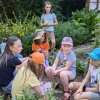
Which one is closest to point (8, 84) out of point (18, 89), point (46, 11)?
point (18, 89)

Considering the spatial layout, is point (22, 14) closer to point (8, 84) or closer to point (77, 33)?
point (77, 33)

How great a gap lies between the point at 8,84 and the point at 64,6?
32.5ft

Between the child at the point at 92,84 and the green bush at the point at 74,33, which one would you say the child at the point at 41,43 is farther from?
the green bush at the point at 74,33

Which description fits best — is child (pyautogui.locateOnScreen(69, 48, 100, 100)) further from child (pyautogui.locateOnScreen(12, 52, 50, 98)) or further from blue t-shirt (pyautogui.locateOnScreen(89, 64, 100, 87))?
child (pyautogui.locateOnScreen(12, 52, 50, 98))

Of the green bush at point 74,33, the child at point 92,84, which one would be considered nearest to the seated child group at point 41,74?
the child at point 92,84

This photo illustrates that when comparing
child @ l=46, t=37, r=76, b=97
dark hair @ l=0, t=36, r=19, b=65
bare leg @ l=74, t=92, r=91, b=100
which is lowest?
bare leg @ l=74, t=92, r=91, b=100

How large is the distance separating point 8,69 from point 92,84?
1.30 metres

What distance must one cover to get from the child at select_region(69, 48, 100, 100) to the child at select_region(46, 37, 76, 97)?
0.31 meters

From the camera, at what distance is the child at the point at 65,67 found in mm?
5922

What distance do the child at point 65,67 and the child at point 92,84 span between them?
1.01ft

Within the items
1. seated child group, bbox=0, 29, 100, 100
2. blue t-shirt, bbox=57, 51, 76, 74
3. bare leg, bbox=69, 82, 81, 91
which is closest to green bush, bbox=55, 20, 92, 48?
seated child group, bbox=0, 29, 100, 100

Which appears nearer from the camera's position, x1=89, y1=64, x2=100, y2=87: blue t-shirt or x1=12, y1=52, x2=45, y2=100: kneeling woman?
x1=12, y1=52, x2=45, y2=100: kneeling woman

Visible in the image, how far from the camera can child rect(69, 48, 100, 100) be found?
5.10 m

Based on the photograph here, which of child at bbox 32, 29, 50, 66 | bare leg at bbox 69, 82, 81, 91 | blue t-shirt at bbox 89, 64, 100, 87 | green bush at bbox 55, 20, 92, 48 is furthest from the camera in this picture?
green bush at bbox 55, 20, 92, 48
